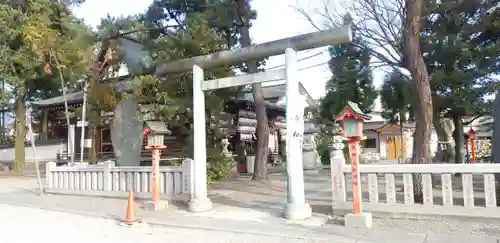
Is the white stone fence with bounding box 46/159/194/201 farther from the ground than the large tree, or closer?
closer

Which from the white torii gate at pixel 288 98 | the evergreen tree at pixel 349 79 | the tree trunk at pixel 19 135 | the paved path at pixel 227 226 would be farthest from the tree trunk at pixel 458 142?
the tree trunk at pixel 19 135

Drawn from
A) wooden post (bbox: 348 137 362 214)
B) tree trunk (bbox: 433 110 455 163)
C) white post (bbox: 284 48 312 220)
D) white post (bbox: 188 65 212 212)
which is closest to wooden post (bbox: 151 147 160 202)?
white post (bbox: 188 65 212 212)

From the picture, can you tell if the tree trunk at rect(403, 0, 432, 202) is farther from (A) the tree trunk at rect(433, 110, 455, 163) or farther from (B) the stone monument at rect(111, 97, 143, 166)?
(B) the stone monument at rect(111, 97, 143, 166)

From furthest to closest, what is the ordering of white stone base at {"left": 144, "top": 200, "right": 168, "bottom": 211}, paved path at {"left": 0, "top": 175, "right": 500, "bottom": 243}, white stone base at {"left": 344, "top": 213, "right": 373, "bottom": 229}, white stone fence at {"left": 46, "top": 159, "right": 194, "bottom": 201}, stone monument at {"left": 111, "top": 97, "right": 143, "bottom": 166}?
1. stone monument at {"left": 111, "top": 97, "right": 143, "bottom": 166}
2. white stone fence at {"left": 46, "top": 159, "right": 194, "bottom": 201}
3. white stone base at {"left": 144, "top": 200, "right": 168, "bottom": 211}
4. white stone base at {"left": 344, "top": 213, "right": 373, "bottom": 229}
5. paved path at {"left": 0, "top": 175, "right": 500, "bottom": 243}

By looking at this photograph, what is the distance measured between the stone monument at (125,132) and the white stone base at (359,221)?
8.57 metres

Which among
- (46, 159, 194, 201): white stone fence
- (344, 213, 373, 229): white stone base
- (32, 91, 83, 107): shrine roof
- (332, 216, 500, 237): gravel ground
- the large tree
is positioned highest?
the large tree

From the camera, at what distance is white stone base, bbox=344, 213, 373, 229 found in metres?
7.12

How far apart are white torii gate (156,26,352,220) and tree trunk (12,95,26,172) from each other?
768 inches

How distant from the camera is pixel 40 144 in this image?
28219 mm

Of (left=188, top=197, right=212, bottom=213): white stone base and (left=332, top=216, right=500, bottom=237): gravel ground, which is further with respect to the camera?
(left=188, top=197, right=212, bottom=213): white stone base

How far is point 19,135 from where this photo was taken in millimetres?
24609

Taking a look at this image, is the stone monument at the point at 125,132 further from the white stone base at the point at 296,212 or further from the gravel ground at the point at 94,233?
the white stone base at the point at 296,212

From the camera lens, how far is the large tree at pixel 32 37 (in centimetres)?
1558

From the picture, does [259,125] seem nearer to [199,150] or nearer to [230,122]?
[199,150]
